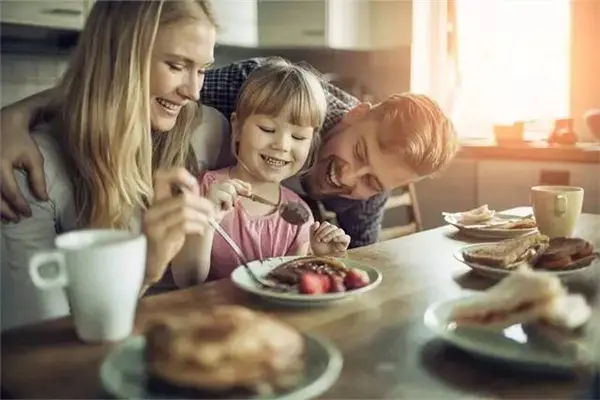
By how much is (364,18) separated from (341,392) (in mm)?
412

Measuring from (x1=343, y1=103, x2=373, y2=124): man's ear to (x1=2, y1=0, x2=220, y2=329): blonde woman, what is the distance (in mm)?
266

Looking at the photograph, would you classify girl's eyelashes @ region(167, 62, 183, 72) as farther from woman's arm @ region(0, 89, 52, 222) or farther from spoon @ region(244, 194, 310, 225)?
spoon @ region(244, 194, 310, 225)

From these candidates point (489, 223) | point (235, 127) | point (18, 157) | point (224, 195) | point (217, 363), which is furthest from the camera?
point (489, 223)

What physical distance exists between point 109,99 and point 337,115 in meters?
0.30

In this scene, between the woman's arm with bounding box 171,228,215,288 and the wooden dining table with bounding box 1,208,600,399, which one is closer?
the wooden dining table with bounding box 1,208,600,399

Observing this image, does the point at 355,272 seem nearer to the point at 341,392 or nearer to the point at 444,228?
the point at 341,392

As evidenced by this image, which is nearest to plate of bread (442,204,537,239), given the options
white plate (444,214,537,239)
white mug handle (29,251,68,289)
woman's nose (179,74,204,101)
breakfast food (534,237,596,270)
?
white plate (444,214,537,239)

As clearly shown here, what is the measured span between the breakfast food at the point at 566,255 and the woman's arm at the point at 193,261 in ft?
0.78

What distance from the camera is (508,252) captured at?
0.52m

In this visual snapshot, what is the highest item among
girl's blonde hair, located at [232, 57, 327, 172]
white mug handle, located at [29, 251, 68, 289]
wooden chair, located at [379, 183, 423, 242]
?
girl's blonde hair, located at [232, 57, 327, 172]

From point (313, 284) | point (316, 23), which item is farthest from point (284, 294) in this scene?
point (316, 23)

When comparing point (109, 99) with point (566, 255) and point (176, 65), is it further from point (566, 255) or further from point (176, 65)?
point (566, 255)

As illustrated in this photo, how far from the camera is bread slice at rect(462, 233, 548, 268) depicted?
Answer: 0.51 m

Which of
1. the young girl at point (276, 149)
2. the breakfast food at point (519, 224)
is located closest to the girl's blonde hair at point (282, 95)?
the young girl at point (276, 149)
